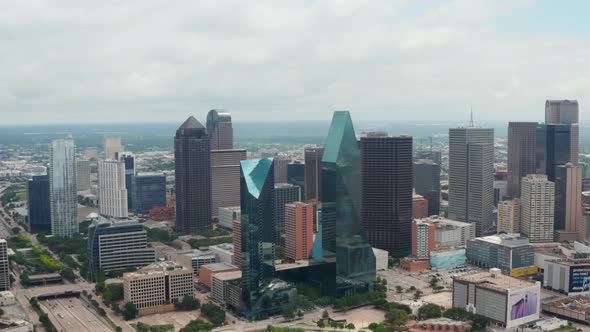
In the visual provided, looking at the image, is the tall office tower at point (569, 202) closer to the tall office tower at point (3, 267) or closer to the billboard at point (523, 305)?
the billboard at point (523, 305)

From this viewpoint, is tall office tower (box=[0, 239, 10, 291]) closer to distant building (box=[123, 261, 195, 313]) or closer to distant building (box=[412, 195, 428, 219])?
distant building (box=[123, 261, 195, 313])

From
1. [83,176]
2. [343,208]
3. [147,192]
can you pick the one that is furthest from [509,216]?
[83,176]

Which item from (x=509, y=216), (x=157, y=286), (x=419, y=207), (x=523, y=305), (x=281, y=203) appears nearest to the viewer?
(x=523, y=305)

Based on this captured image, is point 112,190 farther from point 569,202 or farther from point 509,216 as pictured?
point 569,202

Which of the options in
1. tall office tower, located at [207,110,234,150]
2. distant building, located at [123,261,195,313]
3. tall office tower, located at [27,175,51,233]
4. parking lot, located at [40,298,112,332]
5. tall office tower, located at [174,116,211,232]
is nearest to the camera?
parking lot, located at [40,298,112,332]

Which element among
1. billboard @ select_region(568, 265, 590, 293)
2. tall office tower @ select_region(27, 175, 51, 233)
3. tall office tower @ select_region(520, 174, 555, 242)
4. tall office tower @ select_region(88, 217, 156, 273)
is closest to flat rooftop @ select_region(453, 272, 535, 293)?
billboard @ select_region(568, 265, 590, 293)

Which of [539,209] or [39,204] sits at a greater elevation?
[539,209]

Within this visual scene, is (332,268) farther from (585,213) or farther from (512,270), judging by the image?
(585,213)
